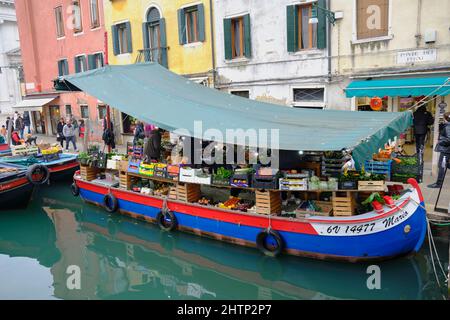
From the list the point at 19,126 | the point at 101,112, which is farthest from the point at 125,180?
the point at 19,126

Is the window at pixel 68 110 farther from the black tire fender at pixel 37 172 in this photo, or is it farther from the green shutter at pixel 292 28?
the green shutter at pixel 292 28

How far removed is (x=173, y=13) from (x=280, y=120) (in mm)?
10243

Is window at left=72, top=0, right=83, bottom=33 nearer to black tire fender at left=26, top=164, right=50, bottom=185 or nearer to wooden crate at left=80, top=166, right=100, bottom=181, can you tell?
black tire fender at left=26, top=164, right=50, bottom=185

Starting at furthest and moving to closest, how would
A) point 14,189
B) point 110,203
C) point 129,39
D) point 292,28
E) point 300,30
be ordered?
1. point 129,39
2. point 300,30
3. point 292,28
4. point 14,189
5. point 110,203

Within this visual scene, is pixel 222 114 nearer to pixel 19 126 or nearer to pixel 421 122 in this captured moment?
pixel 421 122

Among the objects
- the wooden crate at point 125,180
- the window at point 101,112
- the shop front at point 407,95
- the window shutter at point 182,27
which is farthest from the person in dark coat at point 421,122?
the window at point 101,112

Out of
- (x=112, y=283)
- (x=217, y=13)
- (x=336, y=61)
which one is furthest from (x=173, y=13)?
(x=112, y=283)

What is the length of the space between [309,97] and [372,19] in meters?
3.03

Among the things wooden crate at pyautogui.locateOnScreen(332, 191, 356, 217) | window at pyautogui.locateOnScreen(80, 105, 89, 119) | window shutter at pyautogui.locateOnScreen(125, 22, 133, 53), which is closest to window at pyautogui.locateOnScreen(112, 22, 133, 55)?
window shutter at pyautogui.locateOnScreen(125, 22, 133, 53)

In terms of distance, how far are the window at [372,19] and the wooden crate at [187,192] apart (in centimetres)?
696

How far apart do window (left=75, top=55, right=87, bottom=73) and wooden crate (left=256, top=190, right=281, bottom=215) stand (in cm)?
1761

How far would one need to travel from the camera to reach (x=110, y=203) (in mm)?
10375
